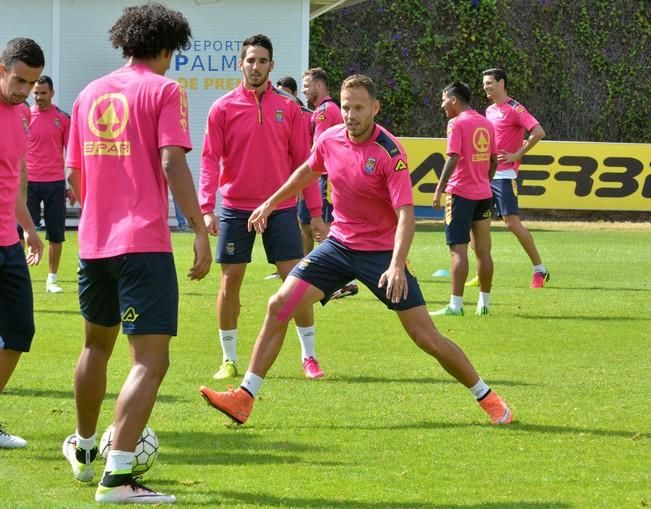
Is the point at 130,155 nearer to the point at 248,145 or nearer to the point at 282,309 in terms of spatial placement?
the point at 282,309

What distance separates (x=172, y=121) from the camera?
19.3ft

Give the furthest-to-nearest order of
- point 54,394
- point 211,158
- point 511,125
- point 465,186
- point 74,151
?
point 511,125 → point 465,186 → point 211,158 → point 54,394 → point 74,151

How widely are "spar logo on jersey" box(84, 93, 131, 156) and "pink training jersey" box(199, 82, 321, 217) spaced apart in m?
3.58

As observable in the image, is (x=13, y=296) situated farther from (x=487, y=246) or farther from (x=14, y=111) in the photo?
(x=487, y=246)

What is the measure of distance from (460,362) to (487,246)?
5.53 meters

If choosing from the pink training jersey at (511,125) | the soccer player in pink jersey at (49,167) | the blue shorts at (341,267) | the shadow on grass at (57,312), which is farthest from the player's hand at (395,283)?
the pink training jersey at (511,125)

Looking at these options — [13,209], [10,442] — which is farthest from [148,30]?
[10,442]

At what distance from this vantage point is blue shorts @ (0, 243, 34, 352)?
709cm

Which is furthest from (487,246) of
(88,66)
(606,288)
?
(88,66)

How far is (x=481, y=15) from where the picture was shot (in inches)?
1208

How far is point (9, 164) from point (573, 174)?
2049 cm

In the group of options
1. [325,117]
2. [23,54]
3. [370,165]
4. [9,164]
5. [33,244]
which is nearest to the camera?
[23,54]

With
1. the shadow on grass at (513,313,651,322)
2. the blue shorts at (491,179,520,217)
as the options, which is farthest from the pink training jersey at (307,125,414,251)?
the blue shorts at (491,179,520,217)

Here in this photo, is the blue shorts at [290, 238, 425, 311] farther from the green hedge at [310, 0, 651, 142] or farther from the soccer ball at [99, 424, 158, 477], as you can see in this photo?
the green hedge at [310, 0, 651, 142]
